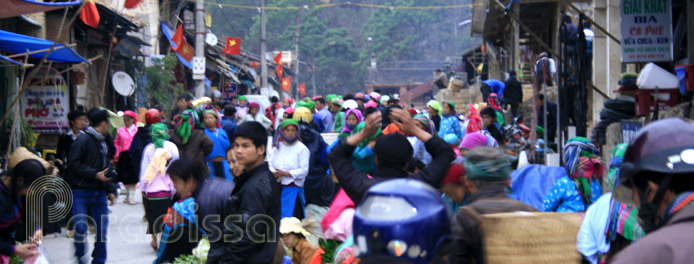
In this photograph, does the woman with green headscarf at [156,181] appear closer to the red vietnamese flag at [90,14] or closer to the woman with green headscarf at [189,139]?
the woman with green headscarf at [189,139]

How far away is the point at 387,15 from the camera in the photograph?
66.8 meters

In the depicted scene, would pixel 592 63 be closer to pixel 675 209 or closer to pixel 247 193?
pixel 247 193

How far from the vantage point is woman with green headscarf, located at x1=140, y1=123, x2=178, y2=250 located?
8.19 meters

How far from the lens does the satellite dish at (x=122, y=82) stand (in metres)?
16.8

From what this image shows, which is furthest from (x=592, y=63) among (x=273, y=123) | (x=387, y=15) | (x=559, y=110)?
(x=387, y=15)

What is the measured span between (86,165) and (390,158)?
4385 mm

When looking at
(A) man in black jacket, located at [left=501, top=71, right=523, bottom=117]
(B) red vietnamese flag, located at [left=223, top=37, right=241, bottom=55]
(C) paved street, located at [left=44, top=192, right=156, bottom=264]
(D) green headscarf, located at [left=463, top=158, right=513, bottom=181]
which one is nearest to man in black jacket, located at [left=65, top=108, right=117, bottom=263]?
(C) paved street, located at [left=44, top=192, right=156, bottom=264]

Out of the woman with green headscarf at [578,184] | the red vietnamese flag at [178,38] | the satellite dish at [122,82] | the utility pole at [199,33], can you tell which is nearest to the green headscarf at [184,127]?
the woman with green headscarf at [578,184]

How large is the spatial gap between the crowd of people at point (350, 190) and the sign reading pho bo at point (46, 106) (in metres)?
4.28

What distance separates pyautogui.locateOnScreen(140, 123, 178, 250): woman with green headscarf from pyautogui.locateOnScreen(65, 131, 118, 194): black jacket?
567 mm

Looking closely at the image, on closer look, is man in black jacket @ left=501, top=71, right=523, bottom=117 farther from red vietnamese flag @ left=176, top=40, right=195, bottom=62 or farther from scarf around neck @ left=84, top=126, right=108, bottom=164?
red vietnamese flag @ left=176, top=40, right=195, bottom=62

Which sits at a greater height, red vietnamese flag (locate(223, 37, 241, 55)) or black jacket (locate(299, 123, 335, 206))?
red vietnamese flag (locate(223, 37, 241, 55))

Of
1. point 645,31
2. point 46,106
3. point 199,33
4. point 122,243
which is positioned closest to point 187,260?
point 122,243

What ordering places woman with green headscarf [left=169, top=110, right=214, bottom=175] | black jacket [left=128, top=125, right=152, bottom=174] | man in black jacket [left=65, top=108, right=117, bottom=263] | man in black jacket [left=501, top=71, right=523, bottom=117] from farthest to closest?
man in black jacket [left=501, top=71, right=523, bottom=117], black jacket [left=128, top=125, right=152, bottom=174], woman with green headscarf [left=169, top=110, right=214, bottom=175], man in black jacket [left=65, top=108, right=117, bottom=263]
